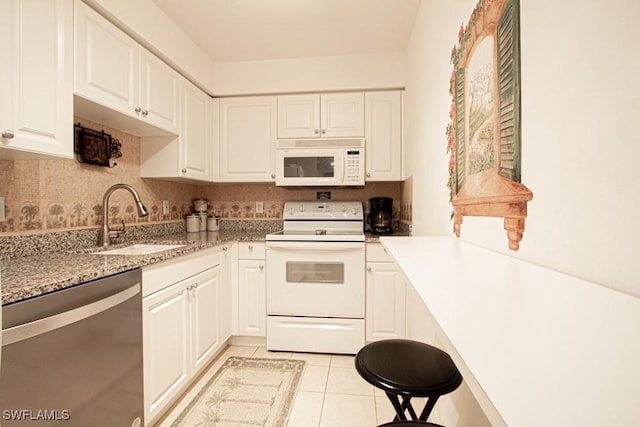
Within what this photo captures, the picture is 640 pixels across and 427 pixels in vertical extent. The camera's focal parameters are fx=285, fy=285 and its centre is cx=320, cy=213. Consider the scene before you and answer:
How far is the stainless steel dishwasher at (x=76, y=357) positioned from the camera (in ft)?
2.69

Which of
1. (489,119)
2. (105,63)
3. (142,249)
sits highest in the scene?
(105,63)

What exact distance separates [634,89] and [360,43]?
87.4 inches

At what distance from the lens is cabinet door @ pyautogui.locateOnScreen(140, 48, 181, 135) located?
1.78m

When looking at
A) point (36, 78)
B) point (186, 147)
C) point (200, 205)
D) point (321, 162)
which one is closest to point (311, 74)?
point (321, 162)

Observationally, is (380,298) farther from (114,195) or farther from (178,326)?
(114,195)

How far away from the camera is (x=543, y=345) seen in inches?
11.4

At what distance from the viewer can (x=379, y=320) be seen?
2232 millimetres

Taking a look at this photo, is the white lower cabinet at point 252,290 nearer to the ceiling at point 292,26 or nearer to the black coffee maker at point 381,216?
the black coffee maker at point 381,216

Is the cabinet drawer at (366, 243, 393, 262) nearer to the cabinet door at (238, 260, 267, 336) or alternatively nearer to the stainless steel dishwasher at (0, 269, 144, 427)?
the cabinet door at (238, 260, 267, 336)

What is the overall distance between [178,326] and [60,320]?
2.49ft

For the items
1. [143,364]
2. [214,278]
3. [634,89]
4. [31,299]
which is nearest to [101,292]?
[31,299]

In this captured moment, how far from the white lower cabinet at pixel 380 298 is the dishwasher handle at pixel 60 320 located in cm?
158

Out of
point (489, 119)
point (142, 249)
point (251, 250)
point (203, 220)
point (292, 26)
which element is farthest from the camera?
point (203, 220)

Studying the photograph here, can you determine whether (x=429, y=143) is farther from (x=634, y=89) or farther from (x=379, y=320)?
(x=379, y=320)
